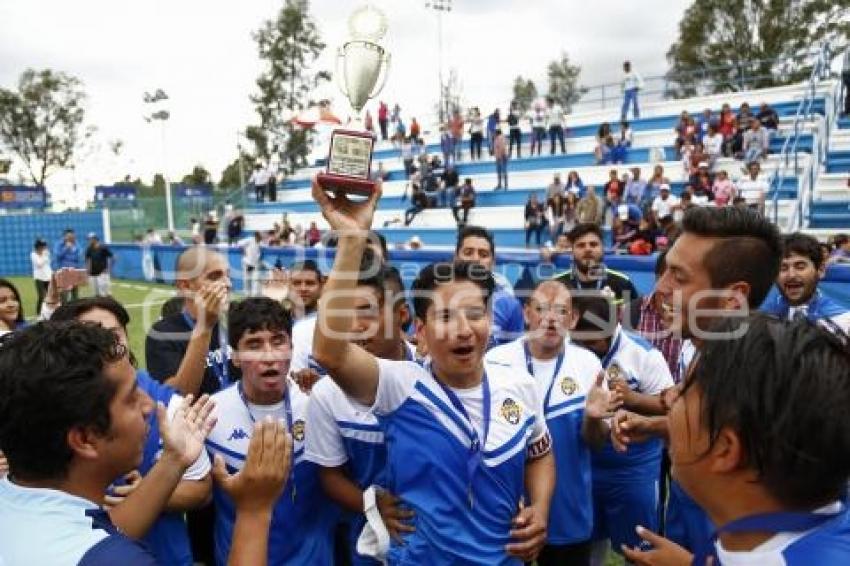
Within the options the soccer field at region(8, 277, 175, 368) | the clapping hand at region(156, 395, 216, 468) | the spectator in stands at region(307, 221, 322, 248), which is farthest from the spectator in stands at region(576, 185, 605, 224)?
the clapping hand at region(156, 395, 216, 468)

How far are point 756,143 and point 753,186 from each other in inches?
104

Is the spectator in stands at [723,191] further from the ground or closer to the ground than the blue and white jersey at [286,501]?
further from the ground

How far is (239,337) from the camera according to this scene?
115 inches

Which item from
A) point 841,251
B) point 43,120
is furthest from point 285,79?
point 841,251

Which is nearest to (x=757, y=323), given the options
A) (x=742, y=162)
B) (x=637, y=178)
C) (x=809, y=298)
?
(x=809, y=298)

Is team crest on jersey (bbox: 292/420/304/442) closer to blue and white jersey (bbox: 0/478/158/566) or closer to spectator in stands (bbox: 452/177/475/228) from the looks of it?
blue and white jersey (bbox: 0/478/158/566)

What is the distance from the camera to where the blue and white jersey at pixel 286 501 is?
8.52 feet

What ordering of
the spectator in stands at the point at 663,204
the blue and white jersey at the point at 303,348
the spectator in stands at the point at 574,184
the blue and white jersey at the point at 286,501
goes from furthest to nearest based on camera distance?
the spectator in stands at the point at 574,184, the spectator in stands at the point at 663,204, the blue and white jersey at the point at 303,348, the blue and white jersey at the point at 286,501

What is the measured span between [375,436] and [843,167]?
16.3m

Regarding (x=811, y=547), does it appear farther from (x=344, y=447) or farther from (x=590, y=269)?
(x=590, y=269)

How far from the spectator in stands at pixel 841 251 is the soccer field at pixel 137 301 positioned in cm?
875

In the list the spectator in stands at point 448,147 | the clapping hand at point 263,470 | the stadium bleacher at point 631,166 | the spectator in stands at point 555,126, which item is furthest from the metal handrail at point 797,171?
Result: the clapping hand at point 263,470

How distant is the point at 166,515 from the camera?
8.25ft

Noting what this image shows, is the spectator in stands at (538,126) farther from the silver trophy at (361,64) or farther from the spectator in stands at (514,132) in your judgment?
the silver trophy at (361,64)
